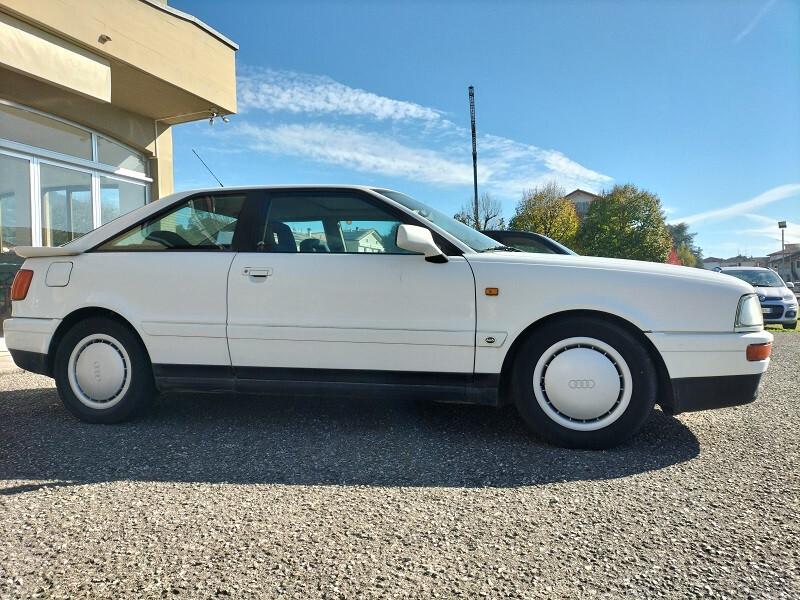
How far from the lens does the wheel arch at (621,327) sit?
302cm

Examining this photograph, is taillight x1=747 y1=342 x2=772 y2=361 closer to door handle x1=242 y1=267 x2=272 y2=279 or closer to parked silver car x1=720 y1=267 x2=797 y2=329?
door handle x1=242 y1=267 x2=272 y2=279

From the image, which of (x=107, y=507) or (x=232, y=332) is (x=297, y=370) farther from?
Answer: (x=107, y=507)

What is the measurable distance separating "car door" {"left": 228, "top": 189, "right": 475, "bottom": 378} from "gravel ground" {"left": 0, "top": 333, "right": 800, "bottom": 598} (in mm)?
498

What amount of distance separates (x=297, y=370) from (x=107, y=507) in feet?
4.15

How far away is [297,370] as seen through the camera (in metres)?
3.33

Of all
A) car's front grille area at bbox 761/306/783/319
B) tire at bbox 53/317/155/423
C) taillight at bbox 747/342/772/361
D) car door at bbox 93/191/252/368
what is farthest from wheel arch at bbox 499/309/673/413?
car's front grille area at bbox 761/306/783/319

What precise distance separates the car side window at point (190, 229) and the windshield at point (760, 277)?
12146mm

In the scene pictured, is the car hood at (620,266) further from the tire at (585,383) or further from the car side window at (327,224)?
the car side window at (327,224)

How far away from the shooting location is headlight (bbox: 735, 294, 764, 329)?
118 inches

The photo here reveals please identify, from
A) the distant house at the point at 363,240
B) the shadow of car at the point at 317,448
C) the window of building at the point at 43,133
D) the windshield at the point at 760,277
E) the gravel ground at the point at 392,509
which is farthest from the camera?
the windshield at the point at 760,277

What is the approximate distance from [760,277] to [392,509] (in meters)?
13.2

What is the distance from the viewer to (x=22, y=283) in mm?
3783

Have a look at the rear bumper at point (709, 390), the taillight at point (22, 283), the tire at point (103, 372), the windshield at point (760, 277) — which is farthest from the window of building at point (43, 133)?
the windshield at point (760, 277)

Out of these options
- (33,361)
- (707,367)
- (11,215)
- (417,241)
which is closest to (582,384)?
(707,367)
